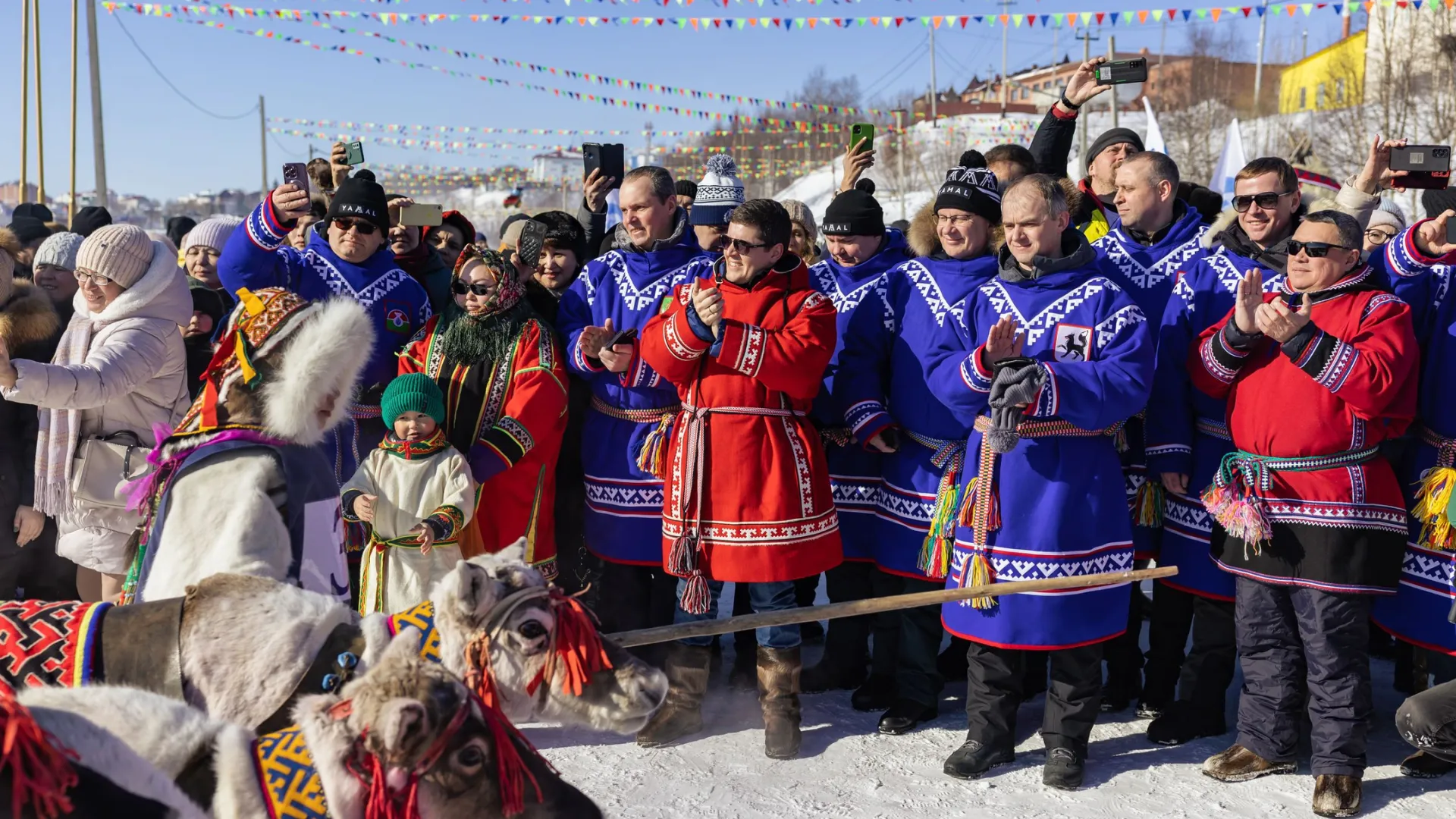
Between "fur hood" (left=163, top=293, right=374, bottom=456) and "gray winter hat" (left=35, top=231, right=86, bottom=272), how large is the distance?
3320 millimetres

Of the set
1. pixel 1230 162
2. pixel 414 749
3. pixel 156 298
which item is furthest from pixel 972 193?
pixel 1230 162

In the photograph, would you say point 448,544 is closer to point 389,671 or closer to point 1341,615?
point 389,671

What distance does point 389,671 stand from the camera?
1.59m

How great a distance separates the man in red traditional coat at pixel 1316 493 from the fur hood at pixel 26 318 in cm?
434

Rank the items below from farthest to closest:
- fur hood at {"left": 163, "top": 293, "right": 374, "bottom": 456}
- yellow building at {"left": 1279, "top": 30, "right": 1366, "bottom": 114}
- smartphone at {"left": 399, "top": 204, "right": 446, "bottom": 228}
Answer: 1. yellow building at {"left": 1279, "top": 30, "right": 1366, "bottom": 114}
2. smartphone at {"left": 399, "top": 204, "right": 446, "bottom": 228}
3. fur hood at {"left": 163, "top": 293, "right": 374, "bottom": 456}

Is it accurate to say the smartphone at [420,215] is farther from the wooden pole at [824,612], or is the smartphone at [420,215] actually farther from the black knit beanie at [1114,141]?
the black knit beanie at [1114,141]

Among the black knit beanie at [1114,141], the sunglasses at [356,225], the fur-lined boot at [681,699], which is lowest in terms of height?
the fur-lined boot at [681,699]

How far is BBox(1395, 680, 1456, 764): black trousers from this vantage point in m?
3.26

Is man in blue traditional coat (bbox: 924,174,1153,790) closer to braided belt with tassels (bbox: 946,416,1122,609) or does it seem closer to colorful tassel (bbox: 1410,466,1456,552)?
braided belt with tassels (bbox: 946,416,1122,609)

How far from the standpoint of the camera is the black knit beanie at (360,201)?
4570mm

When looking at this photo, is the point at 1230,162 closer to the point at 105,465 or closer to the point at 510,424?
the point at 510,424

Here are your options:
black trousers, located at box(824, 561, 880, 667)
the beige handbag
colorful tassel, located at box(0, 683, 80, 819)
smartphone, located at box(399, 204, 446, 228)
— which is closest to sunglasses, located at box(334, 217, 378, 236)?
smartphone, located at box(399, 204, 446, 228)

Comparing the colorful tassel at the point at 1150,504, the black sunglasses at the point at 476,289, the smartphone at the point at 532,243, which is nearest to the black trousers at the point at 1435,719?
the colorful tassel at the point at 1150,504

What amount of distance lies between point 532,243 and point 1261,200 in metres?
2.87
